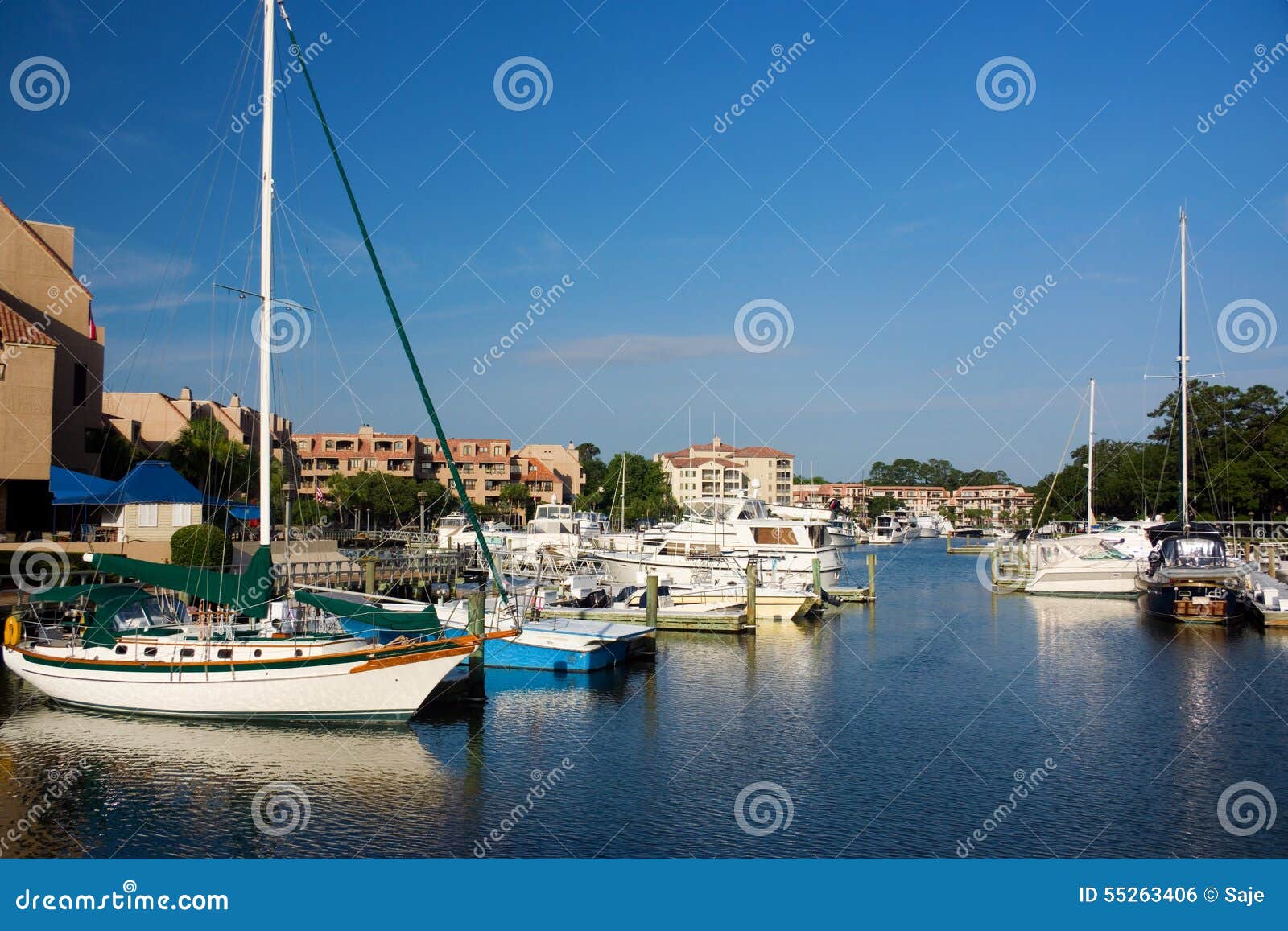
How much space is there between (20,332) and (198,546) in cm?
1667

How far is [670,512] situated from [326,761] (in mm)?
93782

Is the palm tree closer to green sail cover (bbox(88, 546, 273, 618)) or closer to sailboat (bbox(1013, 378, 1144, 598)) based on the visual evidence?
sailboat (bbox(1013, 378, 1144, 598))

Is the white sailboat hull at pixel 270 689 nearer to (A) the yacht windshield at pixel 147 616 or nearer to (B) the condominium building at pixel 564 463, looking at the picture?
(A) the yacht windshield at pixel 147 616

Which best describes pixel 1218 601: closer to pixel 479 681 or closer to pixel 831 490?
pixel 479 681

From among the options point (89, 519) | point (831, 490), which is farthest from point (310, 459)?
point (831, 490)

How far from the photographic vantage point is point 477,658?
907 inches

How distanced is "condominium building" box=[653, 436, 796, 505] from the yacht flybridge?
296 feet

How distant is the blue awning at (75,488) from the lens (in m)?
39.6

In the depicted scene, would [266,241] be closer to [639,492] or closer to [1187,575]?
[1187,575]

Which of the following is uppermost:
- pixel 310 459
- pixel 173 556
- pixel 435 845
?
pixel 310 459

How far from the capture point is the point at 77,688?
2089 centimetres

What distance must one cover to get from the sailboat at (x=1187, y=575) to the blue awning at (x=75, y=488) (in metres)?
40.4

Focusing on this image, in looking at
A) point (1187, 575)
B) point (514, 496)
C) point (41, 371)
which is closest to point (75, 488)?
point (41, 371)

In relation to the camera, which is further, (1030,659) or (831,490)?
(831,490)
